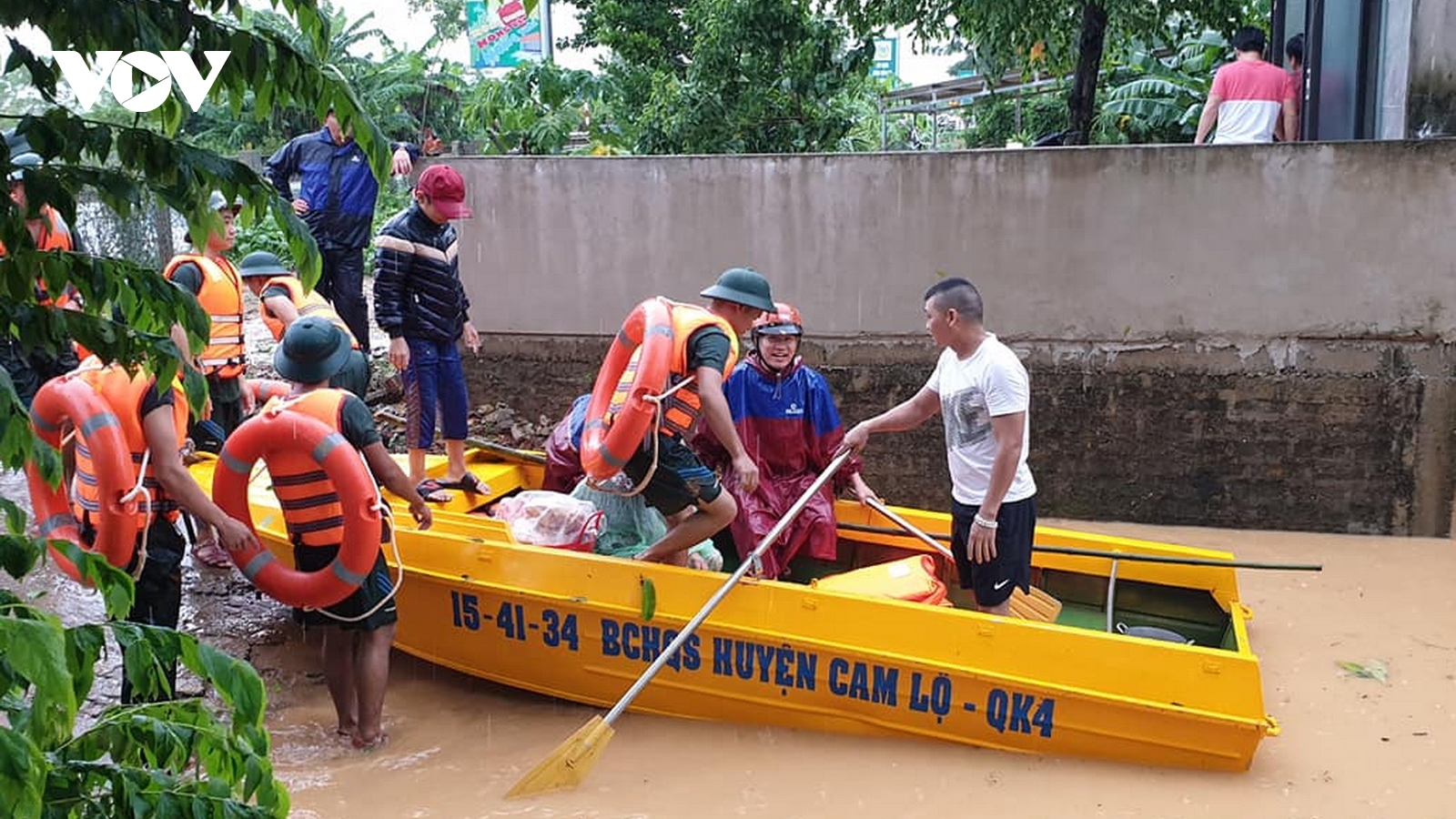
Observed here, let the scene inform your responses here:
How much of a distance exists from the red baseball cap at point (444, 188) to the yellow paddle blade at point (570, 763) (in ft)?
8.74

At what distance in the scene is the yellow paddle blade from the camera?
170 inches

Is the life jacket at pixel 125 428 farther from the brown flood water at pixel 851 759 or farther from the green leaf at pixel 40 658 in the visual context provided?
the green leaf at pixel 40 658

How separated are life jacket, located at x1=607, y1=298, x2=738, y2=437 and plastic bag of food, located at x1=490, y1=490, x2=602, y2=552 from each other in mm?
634

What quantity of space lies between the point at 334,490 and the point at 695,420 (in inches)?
54.6

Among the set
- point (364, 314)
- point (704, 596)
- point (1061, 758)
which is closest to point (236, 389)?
point (364, 314)

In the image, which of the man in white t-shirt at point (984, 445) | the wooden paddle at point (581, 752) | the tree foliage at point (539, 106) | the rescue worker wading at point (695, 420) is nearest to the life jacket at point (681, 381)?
the rescue worker wading at point (695, 420)

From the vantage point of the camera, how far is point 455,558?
505cm

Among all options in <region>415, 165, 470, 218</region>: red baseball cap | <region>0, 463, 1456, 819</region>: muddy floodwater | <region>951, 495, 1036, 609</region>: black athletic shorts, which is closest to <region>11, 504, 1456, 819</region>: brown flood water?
<region>0, 463, 1456, 819</region>: muddy floodwater

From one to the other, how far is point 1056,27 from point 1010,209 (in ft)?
8.46

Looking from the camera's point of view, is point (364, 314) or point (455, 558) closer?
point (455, 558)

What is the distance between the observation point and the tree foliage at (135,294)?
166cm

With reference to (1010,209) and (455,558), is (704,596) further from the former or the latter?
(1010,209)

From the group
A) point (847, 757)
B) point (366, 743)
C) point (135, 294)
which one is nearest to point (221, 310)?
point (366, 743)

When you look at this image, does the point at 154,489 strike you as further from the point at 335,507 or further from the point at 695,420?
the point at 695,420
